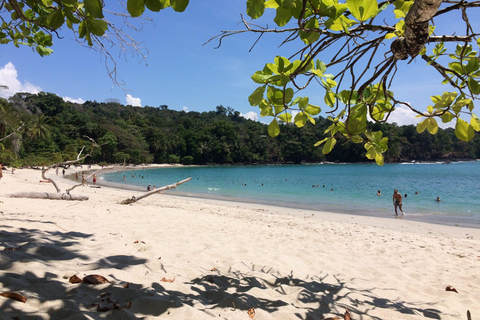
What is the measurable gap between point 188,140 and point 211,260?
77704 mm

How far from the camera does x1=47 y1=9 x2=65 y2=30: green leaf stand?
3.91ft

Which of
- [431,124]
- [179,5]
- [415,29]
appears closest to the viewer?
[179,5]

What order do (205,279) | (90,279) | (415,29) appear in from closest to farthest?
(415,29) < (90,279) < (205,279)

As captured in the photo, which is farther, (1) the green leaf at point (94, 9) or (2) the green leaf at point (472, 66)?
(2) the green leaf at point (472, 66)

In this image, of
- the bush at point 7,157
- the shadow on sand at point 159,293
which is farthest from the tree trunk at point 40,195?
the bush at point 7,157

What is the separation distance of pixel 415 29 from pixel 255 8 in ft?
2.54

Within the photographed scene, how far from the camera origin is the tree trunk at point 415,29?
115 centimetres

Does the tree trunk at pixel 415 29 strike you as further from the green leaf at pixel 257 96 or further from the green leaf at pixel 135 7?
the green leaf at pixel 135 7

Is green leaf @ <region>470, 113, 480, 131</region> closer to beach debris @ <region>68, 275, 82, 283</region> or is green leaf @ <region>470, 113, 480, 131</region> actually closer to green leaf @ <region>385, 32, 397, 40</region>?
green leaf @ <region>385, 32, 397, 40</region>

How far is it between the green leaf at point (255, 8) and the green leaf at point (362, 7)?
0.36 metres

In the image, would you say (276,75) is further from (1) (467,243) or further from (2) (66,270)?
(1) (467,243)

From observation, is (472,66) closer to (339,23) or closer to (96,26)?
(339,23)

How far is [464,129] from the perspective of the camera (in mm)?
1403

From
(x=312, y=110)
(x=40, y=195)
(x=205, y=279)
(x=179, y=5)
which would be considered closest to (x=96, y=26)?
(x=179, y=5)
